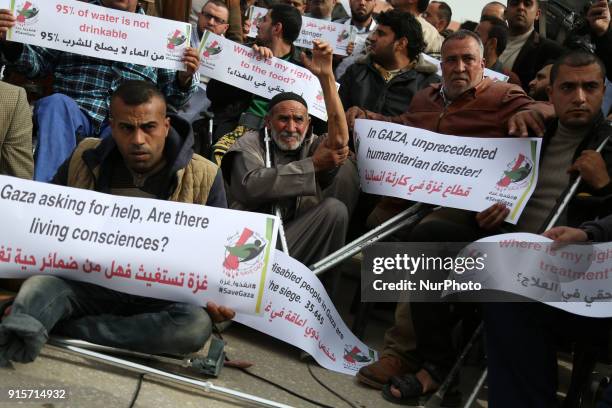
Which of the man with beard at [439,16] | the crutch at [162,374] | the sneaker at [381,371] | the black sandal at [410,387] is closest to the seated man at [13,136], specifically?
the crutch at [162,374]

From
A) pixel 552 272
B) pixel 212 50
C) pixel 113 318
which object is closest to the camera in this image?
pixel 552 272

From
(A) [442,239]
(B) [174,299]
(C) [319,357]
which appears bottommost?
(C) [319,357]

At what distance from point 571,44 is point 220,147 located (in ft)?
10.0

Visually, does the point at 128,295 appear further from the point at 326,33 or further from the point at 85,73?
the point at 326,33

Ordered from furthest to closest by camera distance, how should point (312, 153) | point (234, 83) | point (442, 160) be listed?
point (234, 83)
point (312, 153)
point (442, 160)

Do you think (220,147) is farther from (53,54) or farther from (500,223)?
(500,223)

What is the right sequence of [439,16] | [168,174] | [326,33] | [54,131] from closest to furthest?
[168,174]
[54,131]
[326,33]
[439,16]

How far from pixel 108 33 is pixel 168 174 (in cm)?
192

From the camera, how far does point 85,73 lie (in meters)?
6.50

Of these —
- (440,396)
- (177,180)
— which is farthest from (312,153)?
(440,396)

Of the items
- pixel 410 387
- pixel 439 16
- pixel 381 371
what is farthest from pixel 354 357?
pixel 439 16

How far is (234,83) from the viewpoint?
7059 mm

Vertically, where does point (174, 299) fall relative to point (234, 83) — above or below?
below

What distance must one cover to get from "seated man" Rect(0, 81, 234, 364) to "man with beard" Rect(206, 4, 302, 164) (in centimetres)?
177
